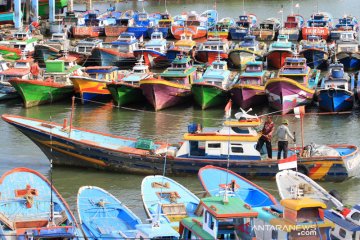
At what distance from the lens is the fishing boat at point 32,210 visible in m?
17.2

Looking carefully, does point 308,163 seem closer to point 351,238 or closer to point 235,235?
point 351,238

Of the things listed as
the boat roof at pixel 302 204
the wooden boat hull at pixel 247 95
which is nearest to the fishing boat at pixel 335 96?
the wooden boat hull at pixel 247 95

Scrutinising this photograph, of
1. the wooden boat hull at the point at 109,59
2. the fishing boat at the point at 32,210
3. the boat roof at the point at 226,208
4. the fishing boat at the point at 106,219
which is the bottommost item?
the fishing boat at the point at 106,219

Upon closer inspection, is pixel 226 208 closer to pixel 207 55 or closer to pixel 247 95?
pixel 247 95

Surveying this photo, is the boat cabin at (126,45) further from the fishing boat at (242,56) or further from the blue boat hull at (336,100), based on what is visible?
the blue boat hull at (336,100)

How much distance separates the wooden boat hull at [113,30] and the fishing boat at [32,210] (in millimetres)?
34201

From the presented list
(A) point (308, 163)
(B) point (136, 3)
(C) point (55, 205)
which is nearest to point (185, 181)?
(A) point (308, 163)

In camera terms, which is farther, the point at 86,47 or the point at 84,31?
the point at 84,31

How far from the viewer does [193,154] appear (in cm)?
2466

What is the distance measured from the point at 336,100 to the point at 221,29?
Answer: 2054 centimetres

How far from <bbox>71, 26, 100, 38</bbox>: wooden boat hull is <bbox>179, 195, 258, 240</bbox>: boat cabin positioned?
130ft

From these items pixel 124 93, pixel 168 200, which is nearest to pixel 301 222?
pixel 168 200

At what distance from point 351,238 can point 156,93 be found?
17372 millimetres

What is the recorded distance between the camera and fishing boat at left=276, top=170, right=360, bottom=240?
57.7 ft
